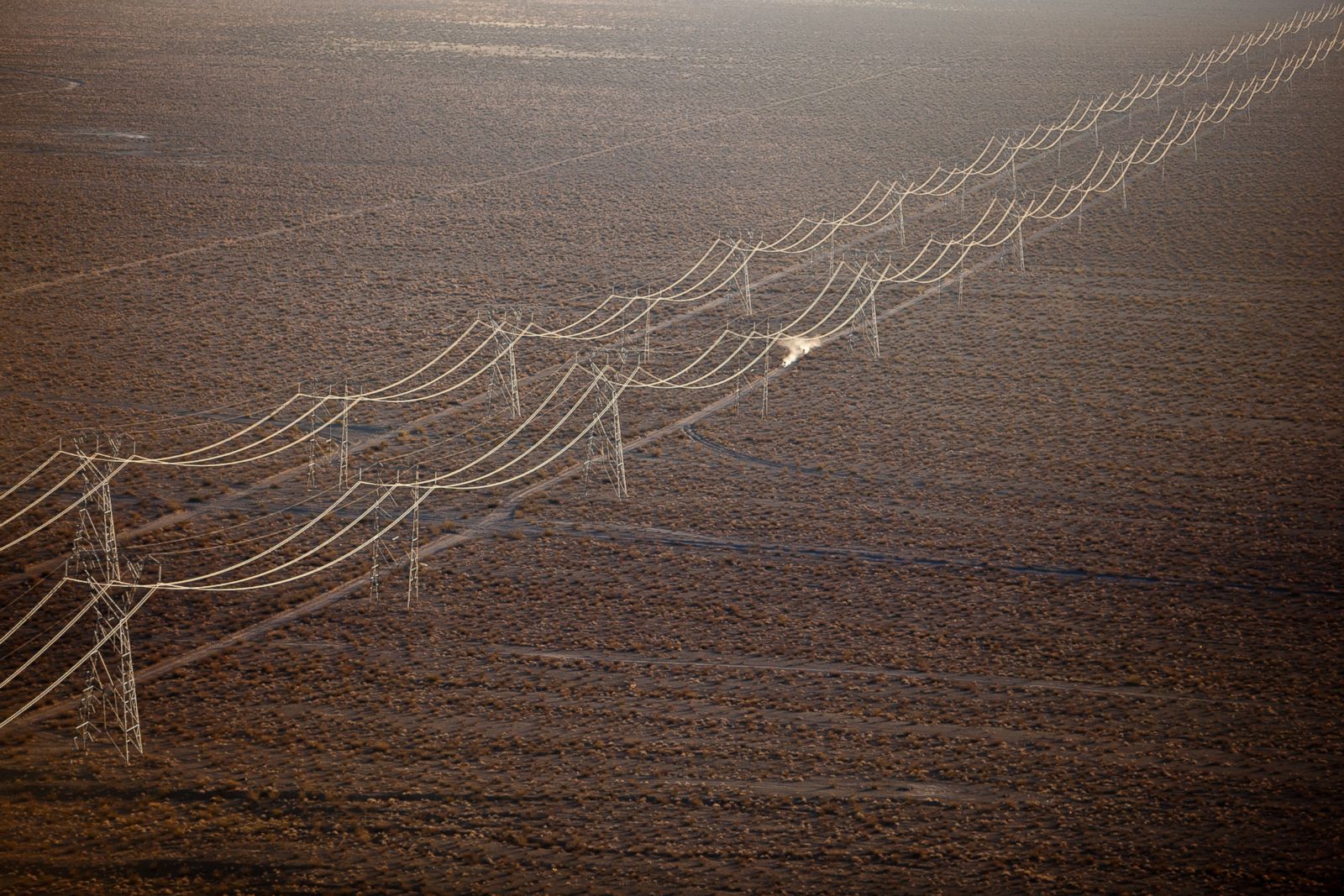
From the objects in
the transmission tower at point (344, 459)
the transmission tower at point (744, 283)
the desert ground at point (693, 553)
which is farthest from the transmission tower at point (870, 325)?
the transmission tower at point (344, 459)

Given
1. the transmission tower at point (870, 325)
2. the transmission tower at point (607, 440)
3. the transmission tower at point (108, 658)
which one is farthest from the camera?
the transmission tower at point (870, 325)

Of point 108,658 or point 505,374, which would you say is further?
point 505,374

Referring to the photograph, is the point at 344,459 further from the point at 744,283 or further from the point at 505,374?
the point at 744,283

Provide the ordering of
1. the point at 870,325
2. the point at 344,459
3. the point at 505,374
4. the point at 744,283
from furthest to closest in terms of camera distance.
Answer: the point at 744,283 → the point at 870,325 → the point at 505,374 → the point at 344,459

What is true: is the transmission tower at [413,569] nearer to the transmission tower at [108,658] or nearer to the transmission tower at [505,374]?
→ the transmission tower at [108,658]

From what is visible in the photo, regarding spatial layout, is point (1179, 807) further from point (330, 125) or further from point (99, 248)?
point (330, 125)

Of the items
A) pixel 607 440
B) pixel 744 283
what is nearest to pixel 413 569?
pixel 607 440

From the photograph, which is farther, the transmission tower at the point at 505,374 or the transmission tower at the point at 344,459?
the transmission tower at the point at 505,374
